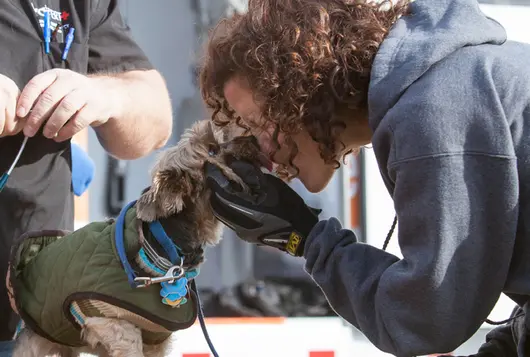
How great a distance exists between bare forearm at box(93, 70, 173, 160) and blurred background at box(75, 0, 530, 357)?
140 cm

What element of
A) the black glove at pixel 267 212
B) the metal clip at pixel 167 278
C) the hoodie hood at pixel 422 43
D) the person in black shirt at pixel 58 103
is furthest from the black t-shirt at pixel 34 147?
the hoodie hood at pixel 422 43

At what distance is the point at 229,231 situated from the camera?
4605mm

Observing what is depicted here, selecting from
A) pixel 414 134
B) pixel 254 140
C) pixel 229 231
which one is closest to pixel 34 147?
pixel 254 140

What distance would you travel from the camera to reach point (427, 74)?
1.44 m

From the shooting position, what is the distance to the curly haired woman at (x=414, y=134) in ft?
4.58

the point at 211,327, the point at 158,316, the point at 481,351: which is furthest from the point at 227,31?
the point at 211,327

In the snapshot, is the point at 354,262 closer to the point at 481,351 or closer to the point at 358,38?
the point at 358,38

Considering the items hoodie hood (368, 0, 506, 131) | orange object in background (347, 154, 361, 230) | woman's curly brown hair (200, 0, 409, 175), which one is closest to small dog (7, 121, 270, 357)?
woman's curly brown hair (200, 0, 409, 175)

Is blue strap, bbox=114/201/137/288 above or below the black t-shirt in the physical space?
below

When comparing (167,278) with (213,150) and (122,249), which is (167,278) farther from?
(213,150)

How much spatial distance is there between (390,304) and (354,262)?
0.15 m

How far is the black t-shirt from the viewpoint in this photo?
209 centimetres

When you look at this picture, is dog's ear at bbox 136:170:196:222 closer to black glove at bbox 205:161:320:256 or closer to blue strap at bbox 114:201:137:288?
blue strap at bbox 114:201:137:288

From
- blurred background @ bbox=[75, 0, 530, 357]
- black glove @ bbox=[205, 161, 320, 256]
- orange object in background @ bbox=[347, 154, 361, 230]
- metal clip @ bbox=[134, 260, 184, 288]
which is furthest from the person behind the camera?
orange object in background @ bbox=[347, 154, 361, 230]
